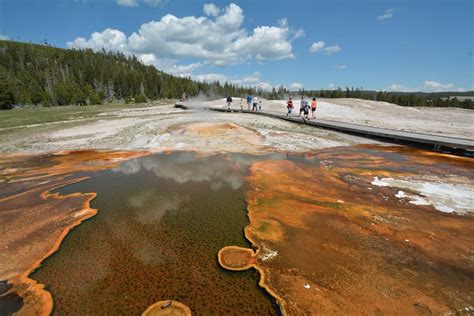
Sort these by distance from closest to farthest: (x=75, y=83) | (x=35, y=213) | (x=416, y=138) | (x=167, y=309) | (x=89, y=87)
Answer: (x=167, y=309)
(x=35, y=213)
(x=416, y=138)
(x=89, y=87)
(x=75, y=83)

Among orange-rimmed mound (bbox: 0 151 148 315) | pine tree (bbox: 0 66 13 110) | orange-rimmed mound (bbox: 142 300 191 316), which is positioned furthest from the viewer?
pine tree (bbox: 0 66 13 110)

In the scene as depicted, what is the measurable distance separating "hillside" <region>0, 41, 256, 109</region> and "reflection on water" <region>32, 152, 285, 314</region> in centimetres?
6870

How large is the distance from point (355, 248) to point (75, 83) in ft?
318

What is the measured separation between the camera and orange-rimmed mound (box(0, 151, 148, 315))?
3.80m

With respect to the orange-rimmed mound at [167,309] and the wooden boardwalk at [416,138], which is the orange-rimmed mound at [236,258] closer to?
the orange-rimmed mound at [167,309]

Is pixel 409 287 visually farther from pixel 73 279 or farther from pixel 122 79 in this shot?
pixel 122 79

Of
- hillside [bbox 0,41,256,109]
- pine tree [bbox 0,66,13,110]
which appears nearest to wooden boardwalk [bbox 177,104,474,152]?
pine tree [bbox 0,66,13,110]

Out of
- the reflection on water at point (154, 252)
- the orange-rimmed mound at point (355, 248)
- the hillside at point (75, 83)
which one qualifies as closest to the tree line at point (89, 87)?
the hillside at point (75, 83)

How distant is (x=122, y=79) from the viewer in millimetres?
87312

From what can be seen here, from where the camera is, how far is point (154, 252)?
447cm

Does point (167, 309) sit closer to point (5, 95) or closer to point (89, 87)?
point (5, 95)

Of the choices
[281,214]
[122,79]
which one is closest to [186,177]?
[281,214]

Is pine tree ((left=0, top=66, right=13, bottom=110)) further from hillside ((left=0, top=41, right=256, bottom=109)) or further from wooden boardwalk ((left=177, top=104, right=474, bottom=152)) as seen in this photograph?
wooden boardwalk ((left=177, top=104, right=474, bottom=152))

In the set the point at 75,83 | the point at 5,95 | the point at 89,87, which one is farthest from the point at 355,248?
the point at 75,83
